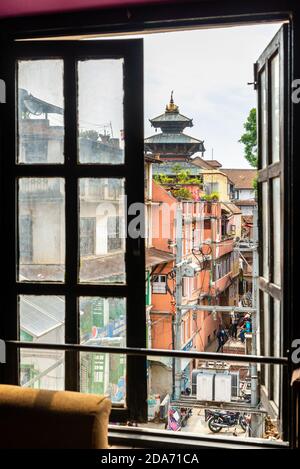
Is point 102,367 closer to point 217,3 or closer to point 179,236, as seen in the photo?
point 217,3

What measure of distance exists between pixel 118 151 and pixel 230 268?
10.8m

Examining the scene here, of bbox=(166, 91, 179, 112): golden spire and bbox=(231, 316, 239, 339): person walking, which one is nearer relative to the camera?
bbox=(166, 91, 179, 112): golden spire

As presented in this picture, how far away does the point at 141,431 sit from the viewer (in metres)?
1.66

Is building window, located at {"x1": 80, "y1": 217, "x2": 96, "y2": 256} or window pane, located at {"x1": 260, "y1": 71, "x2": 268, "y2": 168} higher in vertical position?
window pane, located at {"x1": 260, "y1": 71, "x2": 268, "y2": 168}

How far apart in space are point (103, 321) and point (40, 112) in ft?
2.99

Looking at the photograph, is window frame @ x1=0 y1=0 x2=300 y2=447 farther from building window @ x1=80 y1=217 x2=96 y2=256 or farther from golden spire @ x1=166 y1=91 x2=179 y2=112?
golden spire @ x1=166 y1=91 x2=179 y2=112

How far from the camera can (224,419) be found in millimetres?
7262

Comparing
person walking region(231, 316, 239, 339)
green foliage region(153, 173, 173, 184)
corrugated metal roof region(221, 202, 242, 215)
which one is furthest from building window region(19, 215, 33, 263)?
person walking region(231, 316, 239, 339)

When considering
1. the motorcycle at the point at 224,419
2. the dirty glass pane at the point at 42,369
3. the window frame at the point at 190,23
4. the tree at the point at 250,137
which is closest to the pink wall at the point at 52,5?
the window frame at the point at 190,23

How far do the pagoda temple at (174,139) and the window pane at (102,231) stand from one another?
806 cm

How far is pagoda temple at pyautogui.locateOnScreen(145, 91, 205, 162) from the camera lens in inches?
385

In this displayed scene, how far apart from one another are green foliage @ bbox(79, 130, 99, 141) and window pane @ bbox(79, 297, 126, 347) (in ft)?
2.16

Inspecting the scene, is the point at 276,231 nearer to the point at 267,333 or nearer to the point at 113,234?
the point at 267,333
